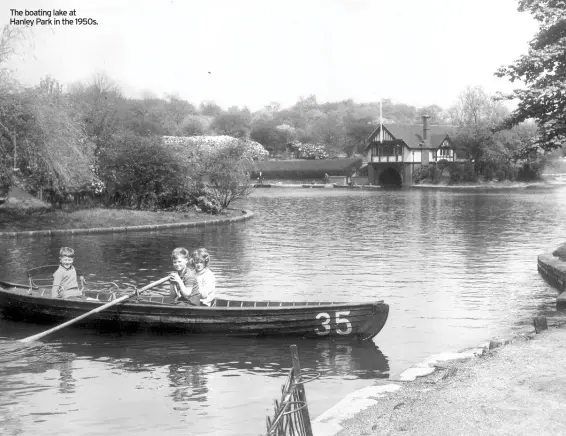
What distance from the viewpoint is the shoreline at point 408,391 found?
8852mm

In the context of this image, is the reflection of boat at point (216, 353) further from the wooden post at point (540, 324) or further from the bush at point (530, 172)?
the bush at point (530, 172)

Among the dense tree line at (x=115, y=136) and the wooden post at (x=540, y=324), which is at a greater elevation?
the dense tree line at (x=115, y=136)

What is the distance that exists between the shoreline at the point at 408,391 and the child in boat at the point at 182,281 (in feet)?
16.7

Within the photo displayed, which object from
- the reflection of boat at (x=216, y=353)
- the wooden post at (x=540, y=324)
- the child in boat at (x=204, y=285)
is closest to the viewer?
the reflection of boat at (x=216, y=353)

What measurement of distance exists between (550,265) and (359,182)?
95.3 meters

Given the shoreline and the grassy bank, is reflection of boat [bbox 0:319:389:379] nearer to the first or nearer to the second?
the shoreline

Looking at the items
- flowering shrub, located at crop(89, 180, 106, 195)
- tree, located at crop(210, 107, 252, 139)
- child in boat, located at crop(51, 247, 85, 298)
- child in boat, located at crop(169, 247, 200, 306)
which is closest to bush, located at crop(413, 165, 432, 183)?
tree, located at crop(210, 107, 252, 139)

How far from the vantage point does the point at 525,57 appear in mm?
22250

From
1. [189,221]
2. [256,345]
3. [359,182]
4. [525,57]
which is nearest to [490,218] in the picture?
[189,221]

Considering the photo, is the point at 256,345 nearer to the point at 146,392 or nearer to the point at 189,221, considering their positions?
the point at 146,392

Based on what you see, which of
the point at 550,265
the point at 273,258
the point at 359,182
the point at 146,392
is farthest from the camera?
the point at 359,182

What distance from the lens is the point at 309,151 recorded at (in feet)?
487

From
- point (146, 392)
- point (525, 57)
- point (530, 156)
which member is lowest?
point (146, 392)

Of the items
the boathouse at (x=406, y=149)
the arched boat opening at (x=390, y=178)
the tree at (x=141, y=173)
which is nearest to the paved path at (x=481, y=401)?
the tree at (x=141, y=173)
